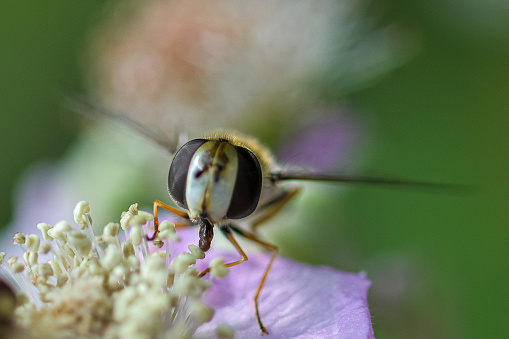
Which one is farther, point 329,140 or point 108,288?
point 329,140

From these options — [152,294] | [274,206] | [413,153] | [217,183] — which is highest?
[413,153]

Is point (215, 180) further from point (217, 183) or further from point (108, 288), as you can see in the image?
point (108, 288)

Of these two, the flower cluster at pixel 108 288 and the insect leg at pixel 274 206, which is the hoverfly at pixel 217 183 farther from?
the insect leg at pixel 274 206

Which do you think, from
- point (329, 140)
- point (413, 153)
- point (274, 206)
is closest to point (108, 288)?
point (274, 206)

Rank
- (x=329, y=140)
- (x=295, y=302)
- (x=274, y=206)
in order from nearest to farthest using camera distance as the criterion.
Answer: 1. (x=295, y=302)
2. (x=274, y=206)
3. (x=329, y=140)

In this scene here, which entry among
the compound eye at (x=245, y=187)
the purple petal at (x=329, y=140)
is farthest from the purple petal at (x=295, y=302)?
the purple petal at (x=329, y=140)

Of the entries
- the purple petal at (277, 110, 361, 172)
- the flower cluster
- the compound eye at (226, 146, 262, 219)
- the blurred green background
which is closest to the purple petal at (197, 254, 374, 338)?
the flower cluster

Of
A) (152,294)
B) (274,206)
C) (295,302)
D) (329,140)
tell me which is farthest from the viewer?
(329,140)
